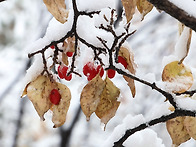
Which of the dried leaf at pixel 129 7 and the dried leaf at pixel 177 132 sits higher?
the dried leaf at pixel 129 7

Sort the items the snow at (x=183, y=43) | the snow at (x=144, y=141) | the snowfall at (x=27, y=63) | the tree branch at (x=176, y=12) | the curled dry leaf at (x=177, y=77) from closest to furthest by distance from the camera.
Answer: the tree branch at (x=176, y=12)
the snow at (x=183, y=43)
the curled dry leaf at (x=177, y=77)
the snow at (x=144, y=141)
the snowfall at (x=27, y=63)

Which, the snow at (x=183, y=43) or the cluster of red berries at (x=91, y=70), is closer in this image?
the snow at (x=183, y=43)

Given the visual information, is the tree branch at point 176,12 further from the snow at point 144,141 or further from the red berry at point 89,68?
the snow at point 144,141

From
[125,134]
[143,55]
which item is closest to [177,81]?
[125,134]

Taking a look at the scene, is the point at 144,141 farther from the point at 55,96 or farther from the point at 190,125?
the point at 55,96

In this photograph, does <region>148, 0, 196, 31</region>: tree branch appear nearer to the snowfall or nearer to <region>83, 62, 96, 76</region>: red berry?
<region>83, 62, 96, 76</region>: red berry

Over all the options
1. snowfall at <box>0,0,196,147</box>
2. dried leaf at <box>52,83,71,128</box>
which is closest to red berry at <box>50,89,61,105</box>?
dried leaf at <box>52,83,71,128</box>

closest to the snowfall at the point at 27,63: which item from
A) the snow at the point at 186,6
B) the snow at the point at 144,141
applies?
the snow at the point at 144,141
